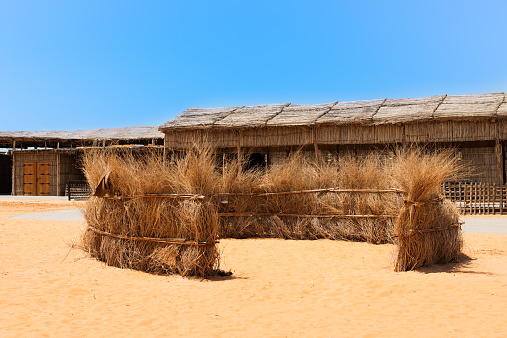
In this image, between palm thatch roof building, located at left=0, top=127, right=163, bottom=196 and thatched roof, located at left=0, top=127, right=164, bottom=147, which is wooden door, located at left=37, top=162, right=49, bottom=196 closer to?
palm thatch roof building, located at left=0, top=127, right=163, bottom=196

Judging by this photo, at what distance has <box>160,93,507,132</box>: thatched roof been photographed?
14391 mm

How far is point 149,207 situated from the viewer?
6.02 metres

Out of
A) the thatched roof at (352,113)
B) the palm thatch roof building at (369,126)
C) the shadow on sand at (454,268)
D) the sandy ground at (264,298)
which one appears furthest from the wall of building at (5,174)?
the shadow on sand at (454,268)

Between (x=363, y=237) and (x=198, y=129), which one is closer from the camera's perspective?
(x=363, y=237)

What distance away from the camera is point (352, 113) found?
16000mm

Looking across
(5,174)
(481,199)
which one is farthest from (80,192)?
(481,199)

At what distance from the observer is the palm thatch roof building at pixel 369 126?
46.6 ft

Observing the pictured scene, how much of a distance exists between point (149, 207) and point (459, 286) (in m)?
4.05

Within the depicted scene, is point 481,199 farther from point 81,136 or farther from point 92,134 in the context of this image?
point 92,134

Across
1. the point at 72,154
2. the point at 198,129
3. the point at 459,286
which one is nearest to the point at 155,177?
the point at 459,286

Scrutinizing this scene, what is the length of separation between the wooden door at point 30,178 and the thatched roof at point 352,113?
10846 mm

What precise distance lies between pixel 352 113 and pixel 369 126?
3.24 feet

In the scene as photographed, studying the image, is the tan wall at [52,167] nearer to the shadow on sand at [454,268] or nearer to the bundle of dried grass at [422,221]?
the bundle of dried grass at [422,221]

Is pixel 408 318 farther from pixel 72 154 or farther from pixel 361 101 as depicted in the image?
pixel 72 154
